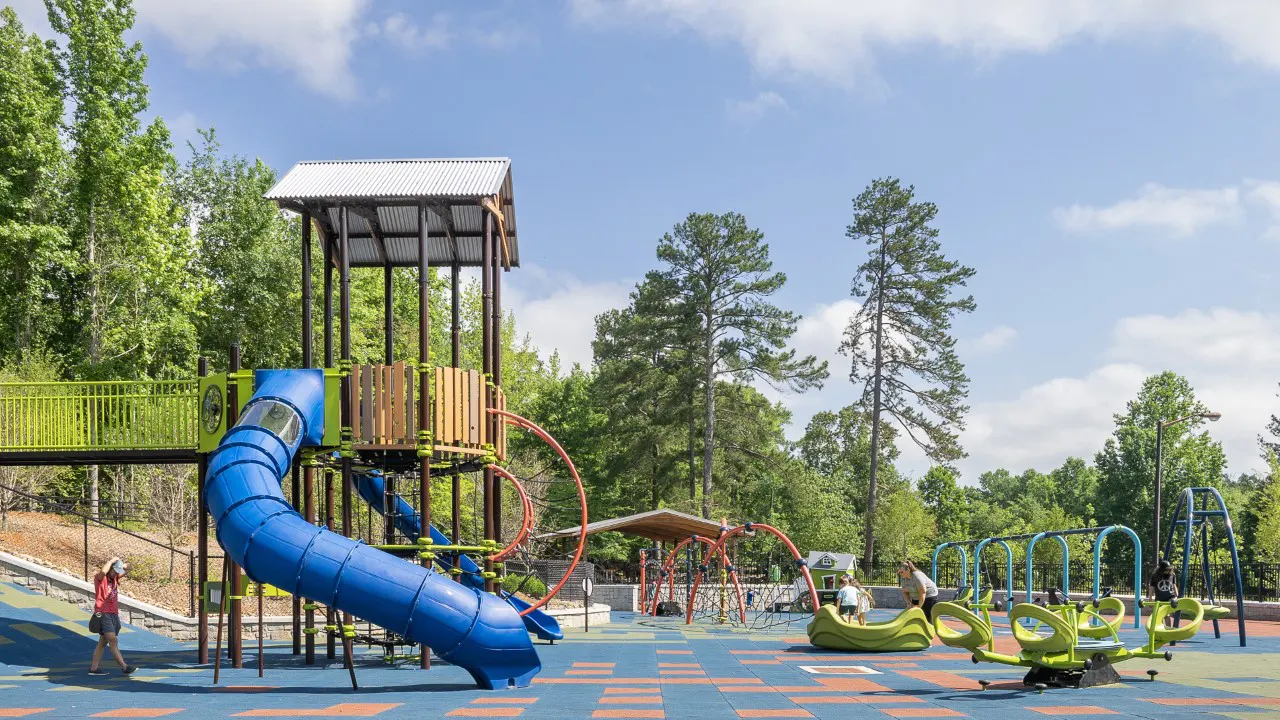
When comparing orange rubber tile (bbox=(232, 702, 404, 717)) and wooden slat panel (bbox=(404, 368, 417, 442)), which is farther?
wooden slat panel (bbox=(404, 368, 417, 442))

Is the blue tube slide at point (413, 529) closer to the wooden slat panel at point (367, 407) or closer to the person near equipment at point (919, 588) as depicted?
the wooden slat panel at point (367, 407)

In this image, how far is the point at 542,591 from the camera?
3103 centimetres

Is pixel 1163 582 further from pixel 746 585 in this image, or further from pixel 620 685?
pixel 746 585

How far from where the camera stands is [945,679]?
14453 mm

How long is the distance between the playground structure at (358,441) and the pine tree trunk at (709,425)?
98.4 ft

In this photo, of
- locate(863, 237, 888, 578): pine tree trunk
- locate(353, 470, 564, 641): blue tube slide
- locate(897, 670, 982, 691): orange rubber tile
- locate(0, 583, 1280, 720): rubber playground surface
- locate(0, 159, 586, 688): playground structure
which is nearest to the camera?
locate(0, 583, 1280, 720): rubber playground surface

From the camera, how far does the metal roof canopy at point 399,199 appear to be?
16109mm

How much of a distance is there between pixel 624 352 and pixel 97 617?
41643mm

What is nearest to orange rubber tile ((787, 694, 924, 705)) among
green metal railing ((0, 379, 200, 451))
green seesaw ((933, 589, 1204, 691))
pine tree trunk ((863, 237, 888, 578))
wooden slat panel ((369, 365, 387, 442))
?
green seesaw ((933, 589, 1204, 691))

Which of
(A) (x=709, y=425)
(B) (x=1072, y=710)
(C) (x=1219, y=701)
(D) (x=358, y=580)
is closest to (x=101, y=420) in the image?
(D) (x=358, y=580)

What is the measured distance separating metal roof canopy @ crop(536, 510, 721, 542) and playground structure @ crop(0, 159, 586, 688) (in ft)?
38.4

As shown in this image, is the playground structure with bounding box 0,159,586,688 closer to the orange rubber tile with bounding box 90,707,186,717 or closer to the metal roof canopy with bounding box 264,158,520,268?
the metal roof canopy with bounding box 264,158,520,268

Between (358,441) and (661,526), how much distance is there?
19.5 m

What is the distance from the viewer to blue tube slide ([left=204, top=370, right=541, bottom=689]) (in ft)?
42.0
